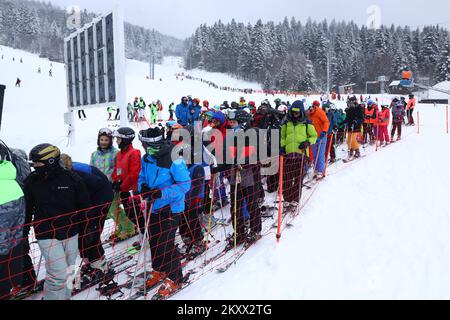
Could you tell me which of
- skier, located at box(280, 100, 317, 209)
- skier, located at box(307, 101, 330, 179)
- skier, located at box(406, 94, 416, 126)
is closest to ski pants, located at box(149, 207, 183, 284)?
skier, located at box(280, 100, 317, 209)

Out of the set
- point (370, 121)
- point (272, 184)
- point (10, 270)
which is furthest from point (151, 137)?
point (370, 121)

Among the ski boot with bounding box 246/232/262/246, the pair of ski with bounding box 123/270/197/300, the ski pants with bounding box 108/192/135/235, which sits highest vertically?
the ski pants with bounding box 108/192/135/235

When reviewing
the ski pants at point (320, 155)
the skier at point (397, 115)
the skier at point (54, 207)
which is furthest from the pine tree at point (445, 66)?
the skier at point (54, 207)

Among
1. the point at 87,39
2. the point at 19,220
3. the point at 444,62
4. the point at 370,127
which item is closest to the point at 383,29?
the point at 444,62

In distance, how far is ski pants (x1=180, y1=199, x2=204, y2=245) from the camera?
493 centimetres

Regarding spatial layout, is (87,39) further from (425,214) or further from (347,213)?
(425,214)

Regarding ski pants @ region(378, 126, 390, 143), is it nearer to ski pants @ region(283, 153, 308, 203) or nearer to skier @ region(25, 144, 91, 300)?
ski pants @ region(283, 153, 308, 203)

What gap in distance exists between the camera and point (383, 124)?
12.6 metres

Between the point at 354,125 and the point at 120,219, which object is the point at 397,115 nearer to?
the point at 354,125

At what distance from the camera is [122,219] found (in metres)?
5.42

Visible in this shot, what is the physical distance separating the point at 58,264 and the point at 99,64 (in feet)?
23.1

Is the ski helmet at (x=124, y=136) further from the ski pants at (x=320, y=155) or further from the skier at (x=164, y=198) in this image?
the ski pants at (x=320, y=155)

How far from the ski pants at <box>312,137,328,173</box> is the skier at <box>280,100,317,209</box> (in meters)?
1.85

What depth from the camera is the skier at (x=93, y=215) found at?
3.72 metres
